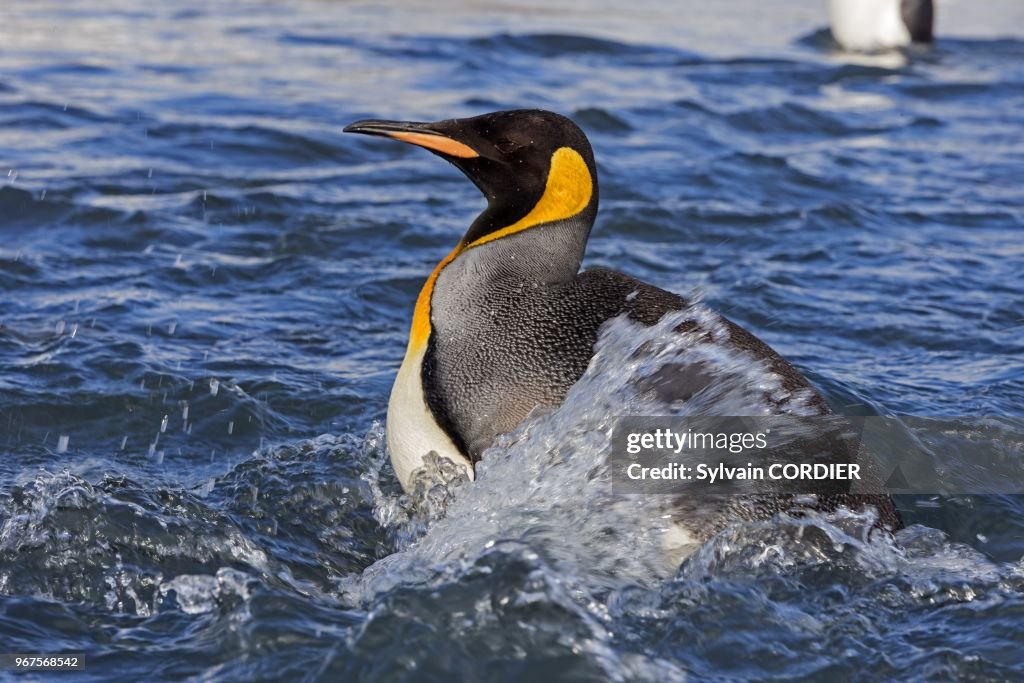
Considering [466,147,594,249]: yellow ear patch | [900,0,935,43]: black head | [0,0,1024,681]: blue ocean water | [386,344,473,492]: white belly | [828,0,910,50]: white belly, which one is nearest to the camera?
[0,0,1024,681]: blue ocean water

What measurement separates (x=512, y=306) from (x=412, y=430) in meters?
0.53

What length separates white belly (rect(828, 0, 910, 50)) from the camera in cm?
1541

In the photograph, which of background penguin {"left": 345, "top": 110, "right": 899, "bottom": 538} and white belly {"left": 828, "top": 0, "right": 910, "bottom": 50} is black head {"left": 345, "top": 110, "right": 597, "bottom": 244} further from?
white belly {"left": 828, "top": 0, "right": 910, "bottom": 50}

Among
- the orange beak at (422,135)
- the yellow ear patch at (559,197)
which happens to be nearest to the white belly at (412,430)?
the yellow ear patch at (559,197)

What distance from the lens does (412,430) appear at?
15.0ft

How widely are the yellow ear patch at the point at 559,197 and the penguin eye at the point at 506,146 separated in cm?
15

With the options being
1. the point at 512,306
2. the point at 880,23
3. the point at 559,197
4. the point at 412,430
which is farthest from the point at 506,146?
the point at 880,23

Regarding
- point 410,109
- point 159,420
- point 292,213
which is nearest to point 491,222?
point 159,420

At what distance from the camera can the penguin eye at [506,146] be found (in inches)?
185

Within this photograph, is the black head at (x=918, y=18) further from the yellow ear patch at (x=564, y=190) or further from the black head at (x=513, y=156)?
the yellow ear patch at (x=564, y=190)

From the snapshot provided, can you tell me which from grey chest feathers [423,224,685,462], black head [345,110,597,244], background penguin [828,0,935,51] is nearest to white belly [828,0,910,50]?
background penguin [828,0,935,51]

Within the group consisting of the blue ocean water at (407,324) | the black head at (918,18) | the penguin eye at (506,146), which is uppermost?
the penguin eye at (506,146)

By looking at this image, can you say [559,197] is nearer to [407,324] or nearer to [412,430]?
[412,430]

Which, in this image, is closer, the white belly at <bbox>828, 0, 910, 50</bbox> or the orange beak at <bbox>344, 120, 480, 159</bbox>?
the orange beak at <bbox>344, 120, 480, 159</bbox>
